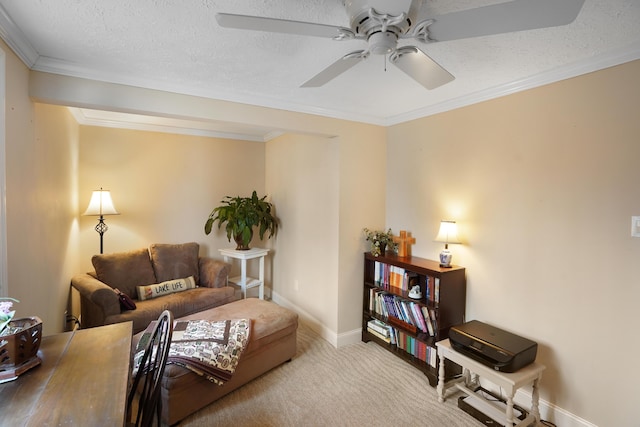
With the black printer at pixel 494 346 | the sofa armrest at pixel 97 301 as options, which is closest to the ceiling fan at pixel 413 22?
the black printer at pixel 494 346

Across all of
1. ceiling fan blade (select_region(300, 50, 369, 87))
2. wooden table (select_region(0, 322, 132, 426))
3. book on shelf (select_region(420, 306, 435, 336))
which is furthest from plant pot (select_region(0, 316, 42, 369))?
book on shelf (select_region(420, 306, 435, 336))

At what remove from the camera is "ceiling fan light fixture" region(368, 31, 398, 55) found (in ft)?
3.99

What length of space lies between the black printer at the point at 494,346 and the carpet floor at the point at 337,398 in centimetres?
47

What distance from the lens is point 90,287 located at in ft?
9.06

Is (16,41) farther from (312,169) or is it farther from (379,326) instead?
(379,326)

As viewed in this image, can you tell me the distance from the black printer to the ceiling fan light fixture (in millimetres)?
1895

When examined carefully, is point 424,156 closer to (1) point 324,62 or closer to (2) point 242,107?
(1) point 324,62

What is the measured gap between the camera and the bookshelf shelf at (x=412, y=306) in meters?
2.46

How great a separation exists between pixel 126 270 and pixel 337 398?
2505 mm

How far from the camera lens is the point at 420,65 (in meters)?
1.45

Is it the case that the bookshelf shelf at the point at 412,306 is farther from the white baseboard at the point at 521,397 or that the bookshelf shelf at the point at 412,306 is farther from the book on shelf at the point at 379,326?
the white baseboard at the point at 521,397

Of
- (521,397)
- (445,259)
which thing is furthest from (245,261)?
(521,397)

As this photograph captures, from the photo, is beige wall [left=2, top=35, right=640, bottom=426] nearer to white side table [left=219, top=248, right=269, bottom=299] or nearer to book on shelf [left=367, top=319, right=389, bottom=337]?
book on shelf [left=367, top=319, right=389, bottom=337]

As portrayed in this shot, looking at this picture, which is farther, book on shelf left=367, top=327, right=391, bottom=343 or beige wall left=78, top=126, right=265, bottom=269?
beige wall left=78, top=126, right=265, bottom=269
